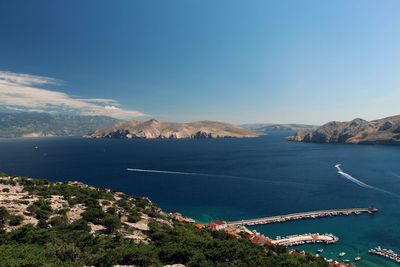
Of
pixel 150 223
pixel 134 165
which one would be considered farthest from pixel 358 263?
pixel 134 165

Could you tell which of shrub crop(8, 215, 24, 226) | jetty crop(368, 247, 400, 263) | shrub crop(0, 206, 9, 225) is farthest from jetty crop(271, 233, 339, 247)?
shrub crop(0, 206, 9, 225)

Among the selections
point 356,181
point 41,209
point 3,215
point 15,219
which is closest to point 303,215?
point 356,181

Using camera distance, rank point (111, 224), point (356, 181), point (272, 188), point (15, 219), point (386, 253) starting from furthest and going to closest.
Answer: point (356, 181)
point (272, 188)
point (386, 253)
point (111, 224)
point (15, 219)

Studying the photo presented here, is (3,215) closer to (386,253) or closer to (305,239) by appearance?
(305,239)

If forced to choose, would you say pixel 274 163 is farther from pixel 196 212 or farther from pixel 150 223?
pixel 150 223

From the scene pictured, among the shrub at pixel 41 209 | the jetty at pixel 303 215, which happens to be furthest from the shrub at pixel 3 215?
the jetty at pixel 303 215

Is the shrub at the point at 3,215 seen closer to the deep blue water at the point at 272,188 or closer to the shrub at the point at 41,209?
the shrub at the point at 41,209
